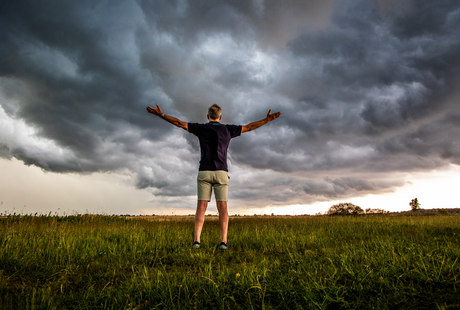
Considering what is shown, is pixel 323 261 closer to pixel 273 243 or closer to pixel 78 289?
pixel 273 243

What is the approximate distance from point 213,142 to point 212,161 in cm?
50

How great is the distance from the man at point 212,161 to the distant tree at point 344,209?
19523 mm

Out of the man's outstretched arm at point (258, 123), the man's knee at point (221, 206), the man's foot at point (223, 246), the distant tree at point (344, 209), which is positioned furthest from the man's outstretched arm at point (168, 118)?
the distant tree at point (344, 209)

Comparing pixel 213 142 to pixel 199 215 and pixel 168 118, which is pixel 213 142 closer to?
pixel 168 118

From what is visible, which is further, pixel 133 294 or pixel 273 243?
pixel 273 243

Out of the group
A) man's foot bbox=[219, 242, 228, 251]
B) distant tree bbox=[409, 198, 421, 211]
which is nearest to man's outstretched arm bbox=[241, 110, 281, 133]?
man's foot bbox=[219, 242, 228, 251]

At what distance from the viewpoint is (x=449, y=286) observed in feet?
10.7

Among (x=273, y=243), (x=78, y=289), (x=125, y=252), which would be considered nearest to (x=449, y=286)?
(x=273, y=243)

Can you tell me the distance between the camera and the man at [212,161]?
21.2 feet

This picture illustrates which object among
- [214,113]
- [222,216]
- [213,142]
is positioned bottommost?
[222,216]

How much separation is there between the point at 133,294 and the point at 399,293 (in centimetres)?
332

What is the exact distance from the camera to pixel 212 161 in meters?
6.56

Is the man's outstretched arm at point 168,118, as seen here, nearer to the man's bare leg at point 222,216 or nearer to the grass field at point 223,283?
the man's bare leg at point 222,216

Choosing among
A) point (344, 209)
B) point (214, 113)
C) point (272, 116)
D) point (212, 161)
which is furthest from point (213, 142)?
point (344, 209)
